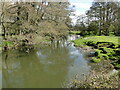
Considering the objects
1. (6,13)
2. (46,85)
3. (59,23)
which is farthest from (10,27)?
(46,85)

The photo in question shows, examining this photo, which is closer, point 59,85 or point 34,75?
point 59,85

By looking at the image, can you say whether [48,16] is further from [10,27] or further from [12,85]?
[12,85]

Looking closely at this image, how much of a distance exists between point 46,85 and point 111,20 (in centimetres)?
2953

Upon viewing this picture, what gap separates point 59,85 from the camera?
7113mm

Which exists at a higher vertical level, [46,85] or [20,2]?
[20,2]

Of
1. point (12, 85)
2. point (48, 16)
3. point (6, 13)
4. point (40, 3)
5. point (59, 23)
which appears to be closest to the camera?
point (12, 85)

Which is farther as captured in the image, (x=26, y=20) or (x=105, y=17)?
(x=105, y=17)

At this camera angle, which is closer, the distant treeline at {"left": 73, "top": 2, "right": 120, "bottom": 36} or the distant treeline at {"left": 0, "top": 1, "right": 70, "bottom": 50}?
the distant treeline at {"left": 0, "top": 1, "right": 70, "bottom": 50}

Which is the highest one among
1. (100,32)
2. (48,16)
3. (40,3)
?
(40,3)

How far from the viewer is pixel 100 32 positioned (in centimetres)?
3269

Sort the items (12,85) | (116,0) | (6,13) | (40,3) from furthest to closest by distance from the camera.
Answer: (116,0) < (40,3) < (6,13) < (12,85)

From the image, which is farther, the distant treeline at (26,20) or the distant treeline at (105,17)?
the distant treeline at (105,17)

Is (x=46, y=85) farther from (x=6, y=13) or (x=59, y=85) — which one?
(x=6, y=13)

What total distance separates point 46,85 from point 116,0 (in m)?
30.2
